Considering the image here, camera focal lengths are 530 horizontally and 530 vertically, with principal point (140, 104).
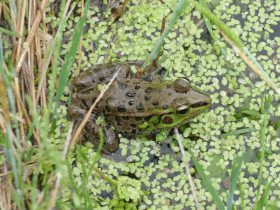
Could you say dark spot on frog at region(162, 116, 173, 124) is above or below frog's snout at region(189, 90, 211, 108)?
below

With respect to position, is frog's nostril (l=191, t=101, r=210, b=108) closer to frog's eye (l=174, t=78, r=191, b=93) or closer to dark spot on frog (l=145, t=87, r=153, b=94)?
frog's eye (l=174, t=78, r=191, b=93)

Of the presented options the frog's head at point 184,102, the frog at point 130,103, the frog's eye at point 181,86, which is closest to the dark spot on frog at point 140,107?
the frog at point 130,103

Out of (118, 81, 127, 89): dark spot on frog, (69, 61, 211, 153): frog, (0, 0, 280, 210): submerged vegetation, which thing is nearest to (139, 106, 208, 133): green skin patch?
(69, 61, 211, 153): frog

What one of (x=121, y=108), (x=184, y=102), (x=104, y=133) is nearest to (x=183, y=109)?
(x=184, y=102)

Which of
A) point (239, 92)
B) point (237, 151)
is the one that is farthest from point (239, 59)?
point (237, 151)

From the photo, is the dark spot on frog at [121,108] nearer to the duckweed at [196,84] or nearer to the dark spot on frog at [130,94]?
the dark spot on frog at [130,94]

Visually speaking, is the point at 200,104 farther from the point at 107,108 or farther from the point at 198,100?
the point at 107,108

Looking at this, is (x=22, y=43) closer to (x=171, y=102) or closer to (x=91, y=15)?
(x=91, y=15)
